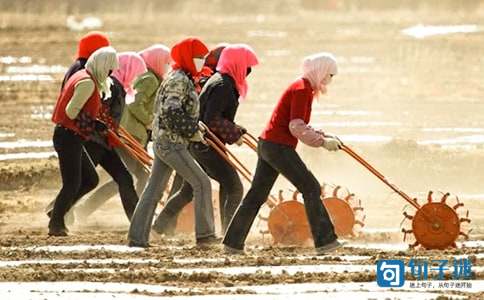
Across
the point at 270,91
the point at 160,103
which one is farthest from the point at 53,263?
the point at 270,91

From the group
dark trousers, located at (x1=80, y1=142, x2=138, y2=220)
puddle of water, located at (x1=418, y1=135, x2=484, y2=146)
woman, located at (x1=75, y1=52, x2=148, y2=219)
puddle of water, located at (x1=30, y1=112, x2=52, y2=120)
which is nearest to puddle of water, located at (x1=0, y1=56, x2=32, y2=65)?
puddle of water, located at (x1=30, y1=112, x2=52, y2=120)

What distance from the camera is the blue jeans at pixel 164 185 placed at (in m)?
15.8

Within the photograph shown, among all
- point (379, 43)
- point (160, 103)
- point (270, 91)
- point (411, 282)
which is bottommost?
point (411, 282)

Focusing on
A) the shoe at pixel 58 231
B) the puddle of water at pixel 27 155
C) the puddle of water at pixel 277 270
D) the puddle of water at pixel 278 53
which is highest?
the puddle of water at pixel 278 53

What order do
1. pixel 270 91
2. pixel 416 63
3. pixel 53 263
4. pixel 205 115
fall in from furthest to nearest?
pixel 416 63 < pixel 270 91 < pixel 205 115 < pixel 53 263

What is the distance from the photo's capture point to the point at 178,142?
1573 cm

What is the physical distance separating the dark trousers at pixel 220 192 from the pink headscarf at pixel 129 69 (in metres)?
1.76

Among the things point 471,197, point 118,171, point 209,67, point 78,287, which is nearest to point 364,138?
point 471,197

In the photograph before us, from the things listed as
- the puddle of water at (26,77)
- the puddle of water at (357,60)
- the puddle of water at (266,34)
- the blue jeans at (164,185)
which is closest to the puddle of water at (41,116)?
the puddle of water at (26,77)

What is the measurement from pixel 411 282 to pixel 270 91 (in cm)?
2165

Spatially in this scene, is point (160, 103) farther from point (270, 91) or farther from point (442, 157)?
point (270, 91)

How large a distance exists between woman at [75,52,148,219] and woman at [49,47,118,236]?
0.40 m

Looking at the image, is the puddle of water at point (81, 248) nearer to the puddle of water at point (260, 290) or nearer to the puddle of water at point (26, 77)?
the puddle of water at point (260, 290)

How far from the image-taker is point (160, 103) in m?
15.7
